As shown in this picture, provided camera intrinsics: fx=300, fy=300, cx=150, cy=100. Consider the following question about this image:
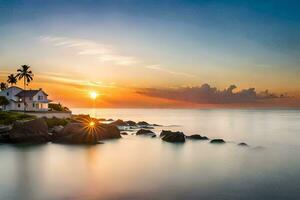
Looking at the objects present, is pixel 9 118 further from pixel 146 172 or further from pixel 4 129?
pixel 146 172

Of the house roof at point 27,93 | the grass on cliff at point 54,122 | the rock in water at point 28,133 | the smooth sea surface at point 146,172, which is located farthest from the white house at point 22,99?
the smooth sea surface at point 146,172

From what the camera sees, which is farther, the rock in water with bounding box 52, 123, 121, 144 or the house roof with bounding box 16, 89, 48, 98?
the house roof with bounding box 16, 89, 48, 98

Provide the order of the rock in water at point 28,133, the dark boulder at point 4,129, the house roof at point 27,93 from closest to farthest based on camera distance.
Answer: the rock in water at point 28,133 < the dark boulder at point 4,129 < the house roof at point 27,93

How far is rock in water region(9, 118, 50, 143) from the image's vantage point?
50.5 meters

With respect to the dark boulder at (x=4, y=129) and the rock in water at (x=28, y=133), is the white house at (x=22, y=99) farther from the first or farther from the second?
the rock in water at (x=28, y=133)

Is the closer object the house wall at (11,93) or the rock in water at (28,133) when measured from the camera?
the rock in water at (28,133)

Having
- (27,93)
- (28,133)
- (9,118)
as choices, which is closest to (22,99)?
(27,93)

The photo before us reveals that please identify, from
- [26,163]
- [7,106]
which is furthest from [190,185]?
[7,106]

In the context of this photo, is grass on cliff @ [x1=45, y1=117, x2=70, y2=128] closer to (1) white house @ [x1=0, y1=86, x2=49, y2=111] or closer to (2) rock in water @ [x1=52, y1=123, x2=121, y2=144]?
(2) rock in water @ [x1=52, y1=123, x2=121, y2=144]

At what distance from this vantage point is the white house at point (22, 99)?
8000 centimetres

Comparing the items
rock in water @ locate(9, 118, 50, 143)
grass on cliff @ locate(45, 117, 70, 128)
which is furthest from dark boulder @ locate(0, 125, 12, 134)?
grass on cliff @ locate(45, 117, 70, 128)

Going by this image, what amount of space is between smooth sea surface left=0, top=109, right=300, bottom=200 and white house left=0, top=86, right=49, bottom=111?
113 ft

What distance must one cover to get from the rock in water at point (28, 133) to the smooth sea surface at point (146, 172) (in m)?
3.47

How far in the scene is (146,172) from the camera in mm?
32219
